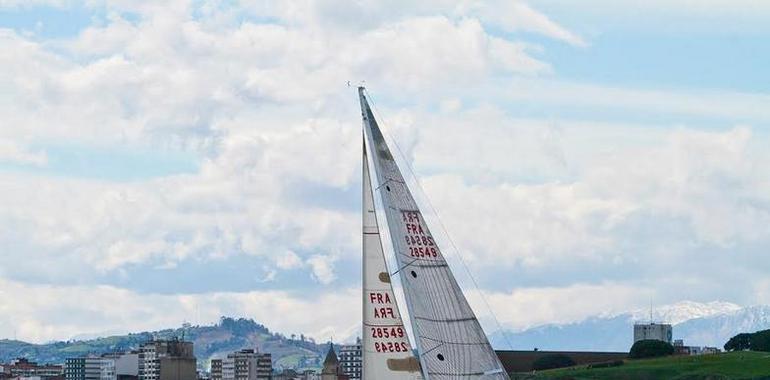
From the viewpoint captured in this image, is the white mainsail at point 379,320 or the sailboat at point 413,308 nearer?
the sailboat at point 413,308

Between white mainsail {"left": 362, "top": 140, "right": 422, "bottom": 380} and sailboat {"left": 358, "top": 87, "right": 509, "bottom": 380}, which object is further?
white mainsail {"left": 362, "top": 140, "right": 422, "bottom": 380}

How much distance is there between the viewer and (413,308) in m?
50.9

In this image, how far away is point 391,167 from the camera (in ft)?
171

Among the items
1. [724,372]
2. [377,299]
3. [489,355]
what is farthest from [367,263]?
[724,372]

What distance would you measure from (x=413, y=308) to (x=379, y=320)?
3.41 meters

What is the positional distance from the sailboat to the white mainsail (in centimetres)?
3

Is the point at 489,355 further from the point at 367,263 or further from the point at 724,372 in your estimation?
the point at 724,372

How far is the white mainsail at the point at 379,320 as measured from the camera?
177 feet

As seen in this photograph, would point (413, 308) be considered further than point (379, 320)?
No

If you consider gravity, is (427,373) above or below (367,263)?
below

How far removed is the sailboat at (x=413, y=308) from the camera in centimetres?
5138

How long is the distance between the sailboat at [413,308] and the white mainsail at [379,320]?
0.03 m

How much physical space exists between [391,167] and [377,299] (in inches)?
183

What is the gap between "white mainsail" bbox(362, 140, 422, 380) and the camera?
5384cm
